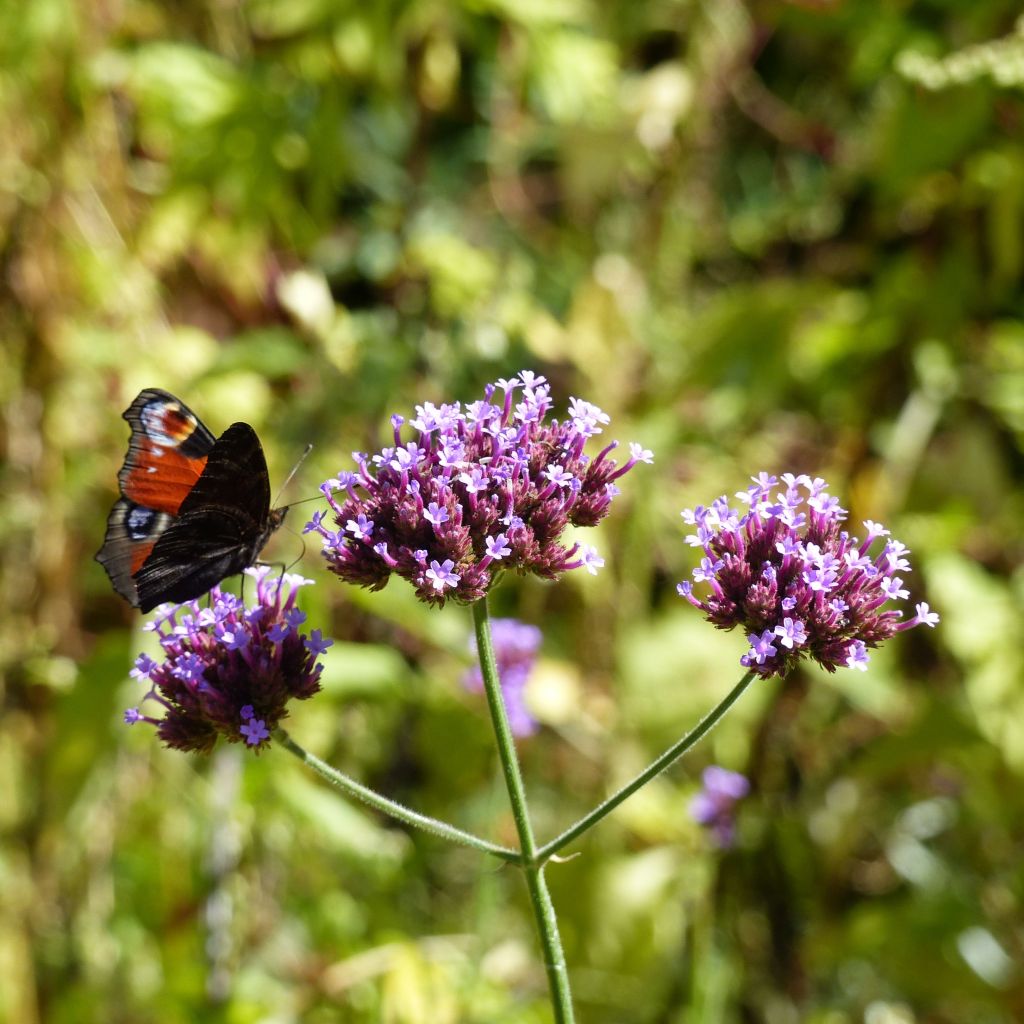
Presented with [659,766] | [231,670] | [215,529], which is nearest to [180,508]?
[215,529]

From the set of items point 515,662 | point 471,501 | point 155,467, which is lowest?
point 471,501

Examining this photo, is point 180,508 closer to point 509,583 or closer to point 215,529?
point 215,529

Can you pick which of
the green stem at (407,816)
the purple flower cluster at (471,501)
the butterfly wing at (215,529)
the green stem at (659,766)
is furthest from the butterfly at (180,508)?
the green stem at (659,766)

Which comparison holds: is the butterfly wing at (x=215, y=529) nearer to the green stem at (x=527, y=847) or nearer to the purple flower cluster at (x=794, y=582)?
the green stem at (x=527, y=847)

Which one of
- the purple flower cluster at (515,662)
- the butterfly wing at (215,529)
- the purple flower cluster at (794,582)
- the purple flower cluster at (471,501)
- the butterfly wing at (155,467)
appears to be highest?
the purple flower cluster at (515,662)

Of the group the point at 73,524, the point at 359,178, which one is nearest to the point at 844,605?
the point at 73,524

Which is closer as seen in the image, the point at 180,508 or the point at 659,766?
the point at 659,766
